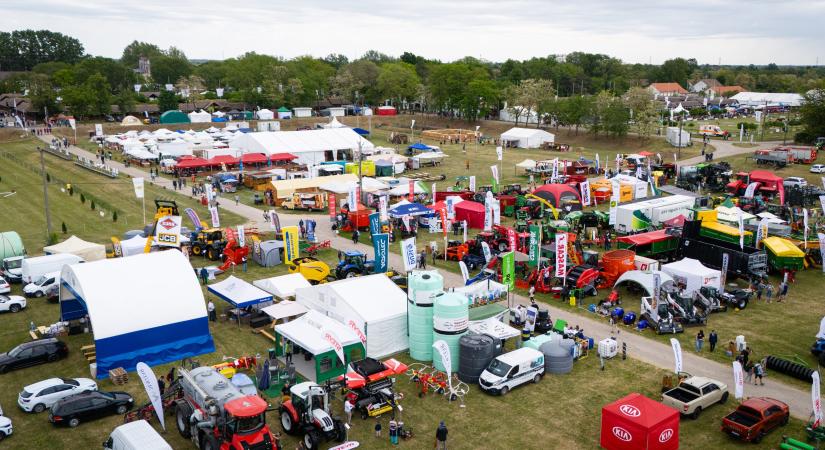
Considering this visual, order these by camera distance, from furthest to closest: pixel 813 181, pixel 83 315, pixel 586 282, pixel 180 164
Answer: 1. pixel 180 164
2. pixel 813 181
3. pixel 586 282
4. pixel 83 315

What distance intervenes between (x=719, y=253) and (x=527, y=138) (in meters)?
42.1

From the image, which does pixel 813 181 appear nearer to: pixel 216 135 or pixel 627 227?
pixel 627 227

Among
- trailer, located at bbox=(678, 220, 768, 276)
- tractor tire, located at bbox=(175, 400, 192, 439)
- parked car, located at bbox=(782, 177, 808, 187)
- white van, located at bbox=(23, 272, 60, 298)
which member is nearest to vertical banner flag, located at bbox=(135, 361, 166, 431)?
tractor tire, located at bbox=(175, 400, 192, 439)

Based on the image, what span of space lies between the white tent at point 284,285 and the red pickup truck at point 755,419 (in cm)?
1364

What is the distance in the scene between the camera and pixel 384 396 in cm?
1591

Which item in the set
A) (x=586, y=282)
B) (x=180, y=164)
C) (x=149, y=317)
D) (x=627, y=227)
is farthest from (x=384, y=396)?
(x=180, y=164)

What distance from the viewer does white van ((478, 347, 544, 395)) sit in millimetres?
16797

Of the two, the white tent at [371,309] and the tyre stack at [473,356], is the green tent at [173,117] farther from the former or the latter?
the tyre stack at [473,356]

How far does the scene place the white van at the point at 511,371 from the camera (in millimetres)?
16797

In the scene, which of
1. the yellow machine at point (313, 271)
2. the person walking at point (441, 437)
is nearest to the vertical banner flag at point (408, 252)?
the yellow machine at point (313, 271)

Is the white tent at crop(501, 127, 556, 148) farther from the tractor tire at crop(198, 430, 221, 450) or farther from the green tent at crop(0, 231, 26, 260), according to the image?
the tractor tire at crop(198, 430, 221, 450)

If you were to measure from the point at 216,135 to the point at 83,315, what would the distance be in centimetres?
4969

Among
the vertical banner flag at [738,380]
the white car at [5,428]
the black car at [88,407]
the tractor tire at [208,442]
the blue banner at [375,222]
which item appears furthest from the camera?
the blue banner at [375,222]

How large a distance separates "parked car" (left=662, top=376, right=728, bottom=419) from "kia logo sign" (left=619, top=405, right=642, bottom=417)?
7.80 feet
